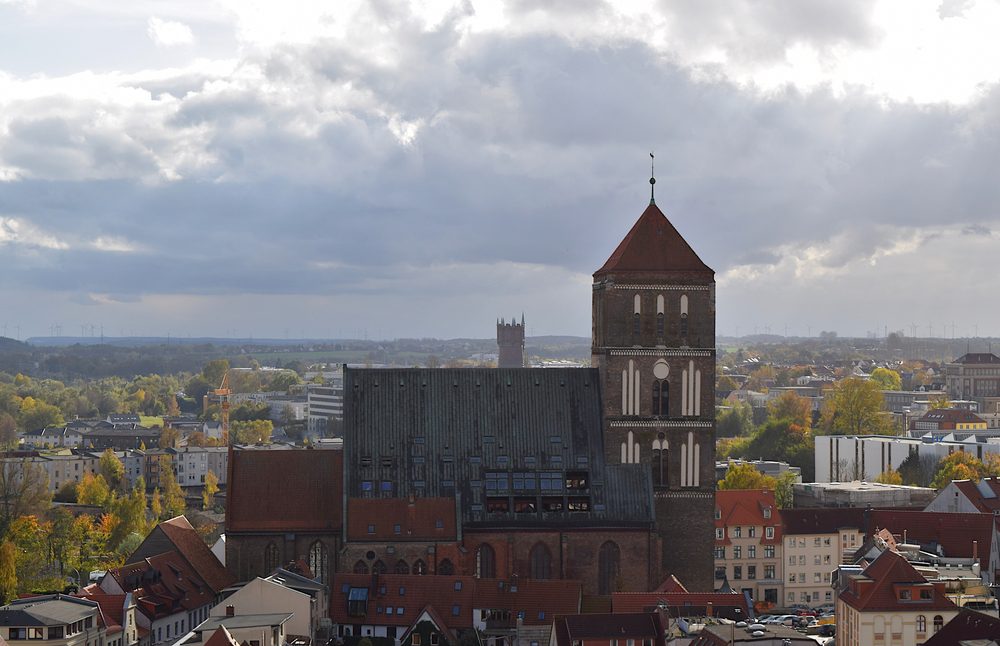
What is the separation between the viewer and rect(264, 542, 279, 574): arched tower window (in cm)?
8131

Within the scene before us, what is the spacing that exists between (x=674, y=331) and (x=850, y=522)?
3522cm

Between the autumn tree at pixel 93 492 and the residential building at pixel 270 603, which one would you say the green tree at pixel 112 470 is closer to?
the autumn tree at pixel 93 492

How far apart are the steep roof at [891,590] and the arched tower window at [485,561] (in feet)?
65.7

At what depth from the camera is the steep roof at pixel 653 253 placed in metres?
85.0

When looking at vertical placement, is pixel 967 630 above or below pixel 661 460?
below

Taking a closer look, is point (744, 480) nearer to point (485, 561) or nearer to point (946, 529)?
point (946, 529)

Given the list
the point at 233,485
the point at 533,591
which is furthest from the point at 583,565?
the point at 233,485

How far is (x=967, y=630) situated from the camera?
65.1 meters

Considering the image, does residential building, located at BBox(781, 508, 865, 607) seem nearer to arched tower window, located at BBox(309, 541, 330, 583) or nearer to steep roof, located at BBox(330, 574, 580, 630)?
steep roof, located at BBox(330, 574, 580, 630)

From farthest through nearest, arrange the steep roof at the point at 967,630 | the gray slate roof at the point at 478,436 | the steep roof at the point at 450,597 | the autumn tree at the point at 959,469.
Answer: the autumn tree at the point at 959,469, the gray slate roof at the point at 478,436, the steep roof at the point at 450,597, the steep roof at the point at 967,630

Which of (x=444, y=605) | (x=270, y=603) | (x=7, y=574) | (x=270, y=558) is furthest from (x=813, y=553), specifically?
(x=7, y=574)

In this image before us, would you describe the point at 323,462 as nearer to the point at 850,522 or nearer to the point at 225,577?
the point at 225,577

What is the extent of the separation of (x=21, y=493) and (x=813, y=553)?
238 feet

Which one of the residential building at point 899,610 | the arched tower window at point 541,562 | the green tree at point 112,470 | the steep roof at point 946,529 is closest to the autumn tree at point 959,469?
the steep roof at point 946,529
